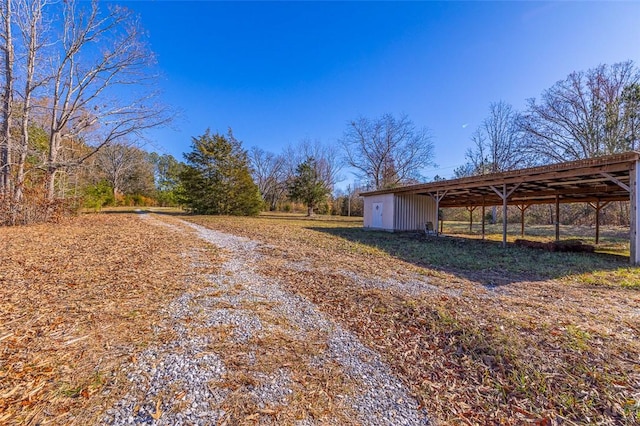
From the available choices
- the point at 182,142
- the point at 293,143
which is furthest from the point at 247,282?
the point at 293,143

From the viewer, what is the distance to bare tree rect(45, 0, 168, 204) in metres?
10.8

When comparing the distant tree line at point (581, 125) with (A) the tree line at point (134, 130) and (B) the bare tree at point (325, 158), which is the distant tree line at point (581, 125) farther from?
(B) the bare tree at point (325, 158)

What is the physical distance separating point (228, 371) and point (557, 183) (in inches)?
445

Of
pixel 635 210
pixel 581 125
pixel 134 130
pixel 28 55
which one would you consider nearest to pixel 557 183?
pixel 635 210

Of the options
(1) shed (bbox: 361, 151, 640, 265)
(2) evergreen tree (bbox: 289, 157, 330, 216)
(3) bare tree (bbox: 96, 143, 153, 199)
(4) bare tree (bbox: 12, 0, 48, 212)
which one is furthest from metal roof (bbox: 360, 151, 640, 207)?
(3) bare tree (bbox: 96, 143, 153, 199)

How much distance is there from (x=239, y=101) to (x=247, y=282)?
631 inches

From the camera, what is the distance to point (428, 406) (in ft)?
5.59

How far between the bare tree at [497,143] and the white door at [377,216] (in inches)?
617

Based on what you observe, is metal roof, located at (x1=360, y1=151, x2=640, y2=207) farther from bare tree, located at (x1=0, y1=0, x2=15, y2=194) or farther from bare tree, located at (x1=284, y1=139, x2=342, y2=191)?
bare tree, located at (x1=284, y1=139, x2=342, y2=191)

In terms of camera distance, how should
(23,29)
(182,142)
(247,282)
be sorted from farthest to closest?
(182,142) < (23,29) < (247,282)

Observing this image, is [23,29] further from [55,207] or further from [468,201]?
[468,201]

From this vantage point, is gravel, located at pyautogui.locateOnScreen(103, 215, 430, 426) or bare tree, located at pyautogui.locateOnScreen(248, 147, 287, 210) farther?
bare tree, located at pyautogui.locateOnScreen(248, 147, 287, 210)

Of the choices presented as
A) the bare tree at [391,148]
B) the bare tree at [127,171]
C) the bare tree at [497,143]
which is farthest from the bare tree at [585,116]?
the bare tree at [127,171]

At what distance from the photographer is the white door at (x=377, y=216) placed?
14398mm
